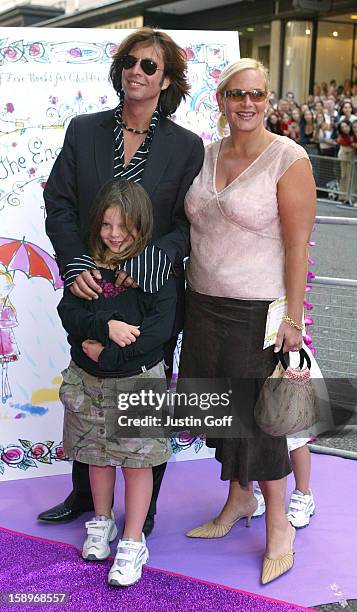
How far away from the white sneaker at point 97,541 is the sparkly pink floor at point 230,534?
0.56 ft

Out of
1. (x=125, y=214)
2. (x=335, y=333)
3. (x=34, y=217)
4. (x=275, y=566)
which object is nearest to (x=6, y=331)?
(x=34, y=217)

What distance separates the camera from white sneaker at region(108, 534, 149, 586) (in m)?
2.79

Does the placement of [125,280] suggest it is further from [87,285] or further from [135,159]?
[135,159]

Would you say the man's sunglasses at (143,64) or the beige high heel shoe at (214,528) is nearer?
the man's sunglasses at (143,64)

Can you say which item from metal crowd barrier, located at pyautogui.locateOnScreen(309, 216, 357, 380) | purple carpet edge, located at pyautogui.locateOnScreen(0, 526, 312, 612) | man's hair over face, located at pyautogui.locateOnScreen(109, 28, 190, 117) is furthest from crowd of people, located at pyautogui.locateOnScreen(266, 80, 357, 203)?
purple carpet edge, located at pyautogui.locateOnScreen(0, 526, 312, 612)

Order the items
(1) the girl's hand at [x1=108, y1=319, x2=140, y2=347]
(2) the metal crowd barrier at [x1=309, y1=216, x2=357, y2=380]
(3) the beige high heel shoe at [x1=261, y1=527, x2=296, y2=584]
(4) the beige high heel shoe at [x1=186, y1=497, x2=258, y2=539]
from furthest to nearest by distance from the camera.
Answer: (2) the metal crowd barrier at [x1=309, y1=216, x2=357, y2=380] → (4) the beige high heel shoe at [x1=186, y1=497, x2=258, y2=539] → (3) the beige high heel shoe at [x1=261, y1=527, x2=296, y2=584] → (1) the girl's hand at [x1=108, y1=319, x2=140, y2=347]

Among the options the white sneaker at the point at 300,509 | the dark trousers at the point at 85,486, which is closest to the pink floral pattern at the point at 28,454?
the dark trousers at the point at 85,486

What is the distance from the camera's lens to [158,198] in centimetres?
284

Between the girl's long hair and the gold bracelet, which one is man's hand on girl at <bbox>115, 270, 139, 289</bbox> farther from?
the gold bracelet

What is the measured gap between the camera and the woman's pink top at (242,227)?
2.71 metres

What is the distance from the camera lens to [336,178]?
13.2 metres

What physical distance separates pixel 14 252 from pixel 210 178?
3.81ft

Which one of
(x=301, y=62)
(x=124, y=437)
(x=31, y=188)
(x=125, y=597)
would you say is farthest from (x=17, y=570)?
(x=301, y=62)

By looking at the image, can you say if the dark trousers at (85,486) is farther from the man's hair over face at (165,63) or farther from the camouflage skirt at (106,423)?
the man's hair over face at (165,63)
